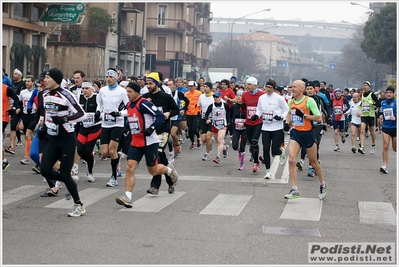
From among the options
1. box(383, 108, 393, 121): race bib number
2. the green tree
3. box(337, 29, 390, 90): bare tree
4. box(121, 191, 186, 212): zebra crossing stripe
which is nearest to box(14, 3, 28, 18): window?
box(383, 108, 393, 121): race bib number

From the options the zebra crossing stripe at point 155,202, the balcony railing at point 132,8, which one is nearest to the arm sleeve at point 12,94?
the zebra crossing stripe at point 155,202

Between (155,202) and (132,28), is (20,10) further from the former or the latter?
(155,202)

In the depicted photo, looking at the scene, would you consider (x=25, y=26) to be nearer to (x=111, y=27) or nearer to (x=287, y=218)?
(x=111, y=27)

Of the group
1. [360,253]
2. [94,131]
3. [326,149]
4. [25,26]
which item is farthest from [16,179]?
[25,26]

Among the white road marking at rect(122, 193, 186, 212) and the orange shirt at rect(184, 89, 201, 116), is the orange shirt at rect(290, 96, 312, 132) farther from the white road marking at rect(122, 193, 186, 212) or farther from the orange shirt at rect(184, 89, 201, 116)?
the orange shirt at rect(184, 89, 201, 116)

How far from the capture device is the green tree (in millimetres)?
63991

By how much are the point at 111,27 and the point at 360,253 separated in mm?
43257

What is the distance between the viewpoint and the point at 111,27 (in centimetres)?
4978

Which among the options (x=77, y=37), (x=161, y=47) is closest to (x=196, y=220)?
(x=77, y=37)

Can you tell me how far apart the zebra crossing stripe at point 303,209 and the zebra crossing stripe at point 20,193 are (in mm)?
3808

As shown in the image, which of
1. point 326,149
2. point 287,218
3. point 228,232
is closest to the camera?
point 228,232

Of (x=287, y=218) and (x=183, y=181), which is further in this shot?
(x=183, y=181)

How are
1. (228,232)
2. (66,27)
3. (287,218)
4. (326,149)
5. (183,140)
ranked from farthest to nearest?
(66,27) → (183,140) → (326,149) → (287,218) → (228,232)

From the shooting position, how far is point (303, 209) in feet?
35.2
